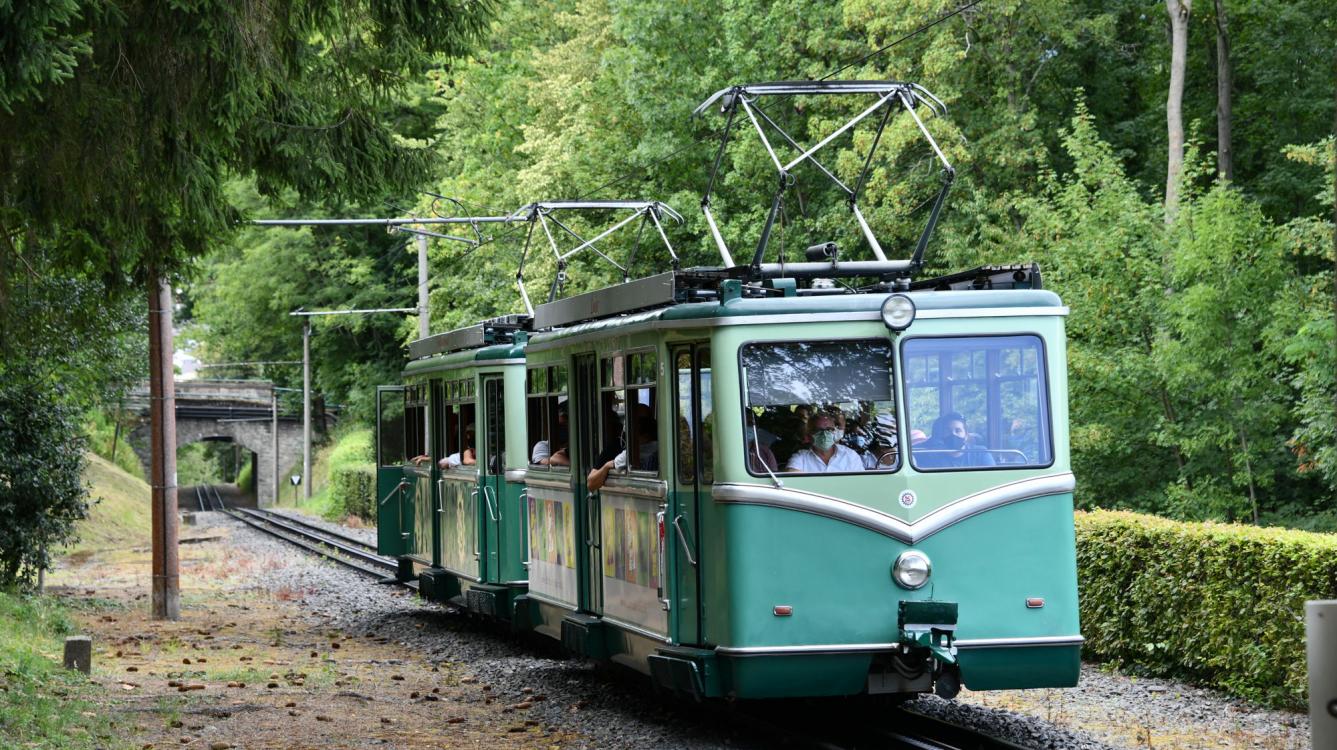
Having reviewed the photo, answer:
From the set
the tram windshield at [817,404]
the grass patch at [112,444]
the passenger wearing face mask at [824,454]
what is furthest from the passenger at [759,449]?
the grass patch at [112,444]

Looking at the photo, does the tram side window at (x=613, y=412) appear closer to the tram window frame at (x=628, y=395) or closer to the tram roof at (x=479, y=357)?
the tram window frame at (x=628, y=395)

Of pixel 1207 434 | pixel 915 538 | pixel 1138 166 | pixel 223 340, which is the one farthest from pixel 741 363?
pixel 223 340

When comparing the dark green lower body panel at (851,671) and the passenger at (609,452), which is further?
the passenger at (609,452)

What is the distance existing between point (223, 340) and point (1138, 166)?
40.6m

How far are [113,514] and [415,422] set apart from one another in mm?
24422

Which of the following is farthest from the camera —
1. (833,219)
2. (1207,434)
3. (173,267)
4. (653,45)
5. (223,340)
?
(223,340)

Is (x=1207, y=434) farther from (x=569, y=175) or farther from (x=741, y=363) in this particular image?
(x=569, y=175)

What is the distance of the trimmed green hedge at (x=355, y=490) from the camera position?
44000 mm

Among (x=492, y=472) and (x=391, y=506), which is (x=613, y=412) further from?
(x=391, y=506)

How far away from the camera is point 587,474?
1264cm

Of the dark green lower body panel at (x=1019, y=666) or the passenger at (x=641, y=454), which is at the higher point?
the passenger at (x=641, y=454)

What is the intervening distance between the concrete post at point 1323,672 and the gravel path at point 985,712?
5.73m

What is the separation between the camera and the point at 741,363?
9.88m

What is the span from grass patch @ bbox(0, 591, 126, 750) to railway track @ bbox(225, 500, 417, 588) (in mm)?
7678
